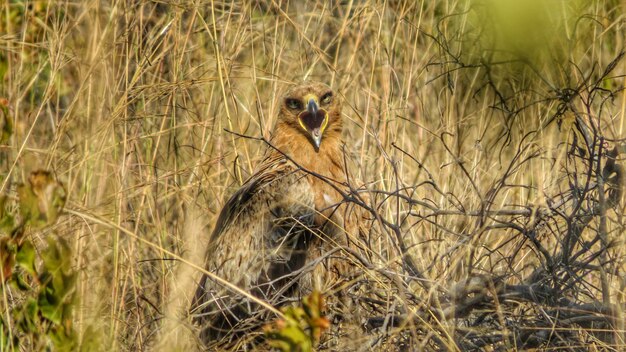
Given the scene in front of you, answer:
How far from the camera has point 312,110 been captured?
170 inches

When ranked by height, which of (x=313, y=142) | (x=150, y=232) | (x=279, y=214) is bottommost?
(x=150, y=232)

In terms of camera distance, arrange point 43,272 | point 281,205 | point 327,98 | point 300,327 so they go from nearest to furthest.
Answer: point 300,327 → point 43,272 → point 281,205 → point 327,98

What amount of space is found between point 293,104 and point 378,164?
18.3 inches

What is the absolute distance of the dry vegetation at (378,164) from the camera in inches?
118

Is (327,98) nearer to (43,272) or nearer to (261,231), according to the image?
(261,231)

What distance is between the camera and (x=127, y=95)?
13.0 feet

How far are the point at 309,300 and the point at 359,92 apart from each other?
2697 millimetres

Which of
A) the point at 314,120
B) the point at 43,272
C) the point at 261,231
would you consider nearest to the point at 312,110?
the point at 314,120

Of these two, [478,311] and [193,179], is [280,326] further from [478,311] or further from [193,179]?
[193,179]

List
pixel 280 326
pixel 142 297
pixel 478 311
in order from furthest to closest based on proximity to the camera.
Answer: pixel 142 297
pixel 478 311
pixel 280 326

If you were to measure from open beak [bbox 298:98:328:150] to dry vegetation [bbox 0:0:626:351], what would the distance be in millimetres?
143

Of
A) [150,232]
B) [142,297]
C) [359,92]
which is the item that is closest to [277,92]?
[359,92]

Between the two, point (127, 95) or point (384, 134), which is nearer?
point (127, 95)

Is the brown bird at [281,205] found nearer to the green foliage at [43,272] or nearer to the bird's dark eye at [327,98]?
the bird's dark eye at [327,98]
